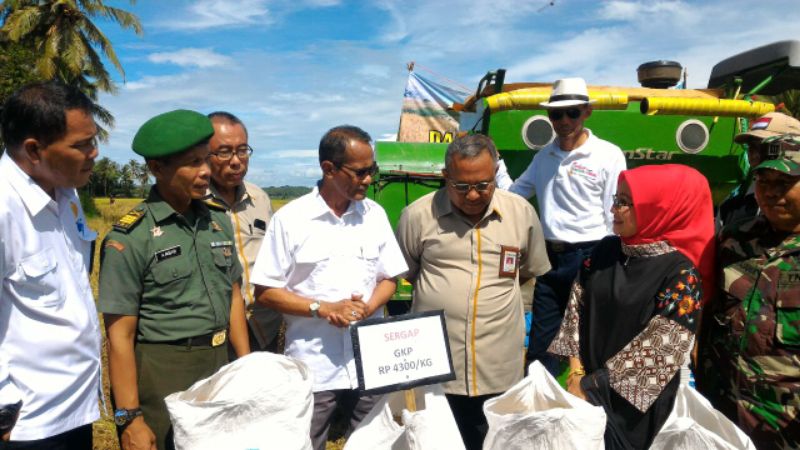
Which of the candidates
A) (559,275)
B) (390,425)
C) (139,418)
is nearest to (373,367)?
(390,425)

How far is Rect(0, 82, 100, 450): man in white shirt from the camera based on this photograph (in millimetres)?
1665

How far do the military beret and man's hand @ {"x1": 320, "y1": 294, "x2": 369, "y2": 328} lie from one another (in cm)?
84

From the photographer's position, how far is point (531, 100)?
4059 millimetres

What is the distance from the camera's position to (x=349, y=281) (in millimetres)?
2393

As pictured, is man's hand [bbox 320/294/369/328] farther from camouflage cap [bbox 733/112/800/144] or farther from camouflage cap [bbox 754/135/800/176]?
camouflage cap [bbox 733/112/800/144]

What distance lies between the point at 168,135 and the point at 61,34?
2561 cm

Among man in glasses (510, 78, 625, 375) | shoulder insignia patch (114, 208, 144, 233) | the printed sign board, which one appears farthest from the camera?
man in glasses (510, 78, 625, 375)

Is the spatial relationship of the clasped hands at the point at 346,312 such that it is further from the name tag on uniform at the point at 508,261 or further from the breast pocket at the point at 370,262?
the name tag on uniform at the point at 508,261

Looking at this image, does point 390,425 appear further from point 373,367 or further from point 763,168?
point 763,168

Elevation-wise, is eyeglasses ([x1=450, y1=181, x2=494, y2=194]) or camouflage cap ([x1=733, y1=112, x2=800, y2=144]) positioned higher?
camouflage cap ([x1=733, y1=112, x2=800, y2=144])

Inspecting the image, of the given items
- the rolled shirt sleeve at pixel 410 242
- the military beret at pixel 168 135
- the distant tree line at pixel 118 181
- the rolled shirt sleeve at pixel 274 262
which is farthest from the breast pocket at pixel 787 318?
the distant tree line at pixel 118 181

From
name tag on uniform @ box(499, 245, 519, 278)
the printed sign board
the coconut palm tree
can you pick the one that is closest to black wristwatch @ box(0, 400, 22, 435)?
the printed sign board

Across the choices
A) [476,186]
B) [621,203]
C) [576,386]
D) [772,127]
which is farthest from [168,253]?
[772,127]

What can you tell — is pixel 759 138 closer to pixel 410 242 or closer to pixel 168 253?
pixel 410 242
